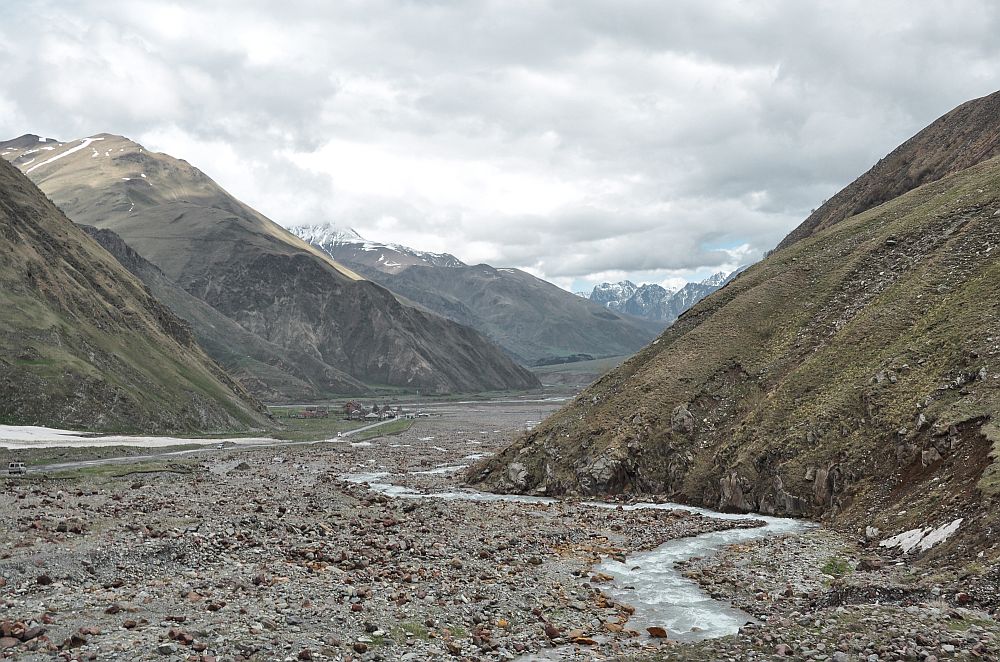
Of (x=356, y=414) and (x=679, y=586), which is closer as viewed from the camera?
(x=679, y=586)

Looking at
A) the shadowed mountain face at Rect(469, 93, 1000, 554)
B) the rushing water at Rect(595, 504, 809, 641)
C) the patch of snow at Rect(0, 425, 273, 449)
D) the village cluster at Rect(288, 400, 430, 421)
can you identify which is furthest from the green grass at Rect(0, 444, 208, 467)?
the village cluster at Rect(288, 400, 430, 421)

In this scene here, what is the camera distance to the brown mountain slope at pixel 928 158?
74062mm

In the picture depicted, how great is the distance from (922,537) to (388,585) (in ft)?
63.7

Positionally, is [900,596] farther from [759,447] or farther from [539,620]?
[759,447]

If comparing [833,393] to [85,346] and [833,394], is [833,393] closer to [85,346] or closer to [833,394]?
[833,394]

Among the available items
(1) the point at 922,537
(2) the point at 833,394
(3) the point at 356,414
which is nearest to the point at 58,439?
(2) the point at 833,394

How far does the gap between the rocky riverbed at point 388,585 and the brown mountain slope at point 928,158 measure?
2346 inches

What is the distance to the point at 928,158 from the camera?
79812 millimetres

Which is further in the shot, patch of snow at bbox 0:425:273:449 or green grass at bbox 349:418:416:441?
green grass at bbox 349:418:416:441

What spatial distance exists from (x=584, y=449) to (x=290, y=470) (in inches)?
1240

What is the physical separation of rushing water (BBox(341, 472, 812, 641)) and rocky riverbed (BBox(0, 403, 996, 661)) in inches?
23.1

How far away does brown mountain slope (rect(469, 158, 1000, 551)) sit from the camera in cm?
3089

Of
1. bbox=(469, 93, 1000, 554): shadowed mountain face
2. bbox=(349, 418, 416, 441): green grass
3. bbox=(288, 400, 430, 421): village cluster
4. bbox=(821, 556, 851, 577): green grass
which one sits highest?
bbox=(469, 93, 1000, 554): shadowed mountain face

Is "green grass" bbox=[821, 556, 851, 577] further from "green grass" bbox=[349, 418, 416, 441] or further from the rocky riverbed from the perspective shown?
"green grass" bbox=[349, 418, 416, 441]
